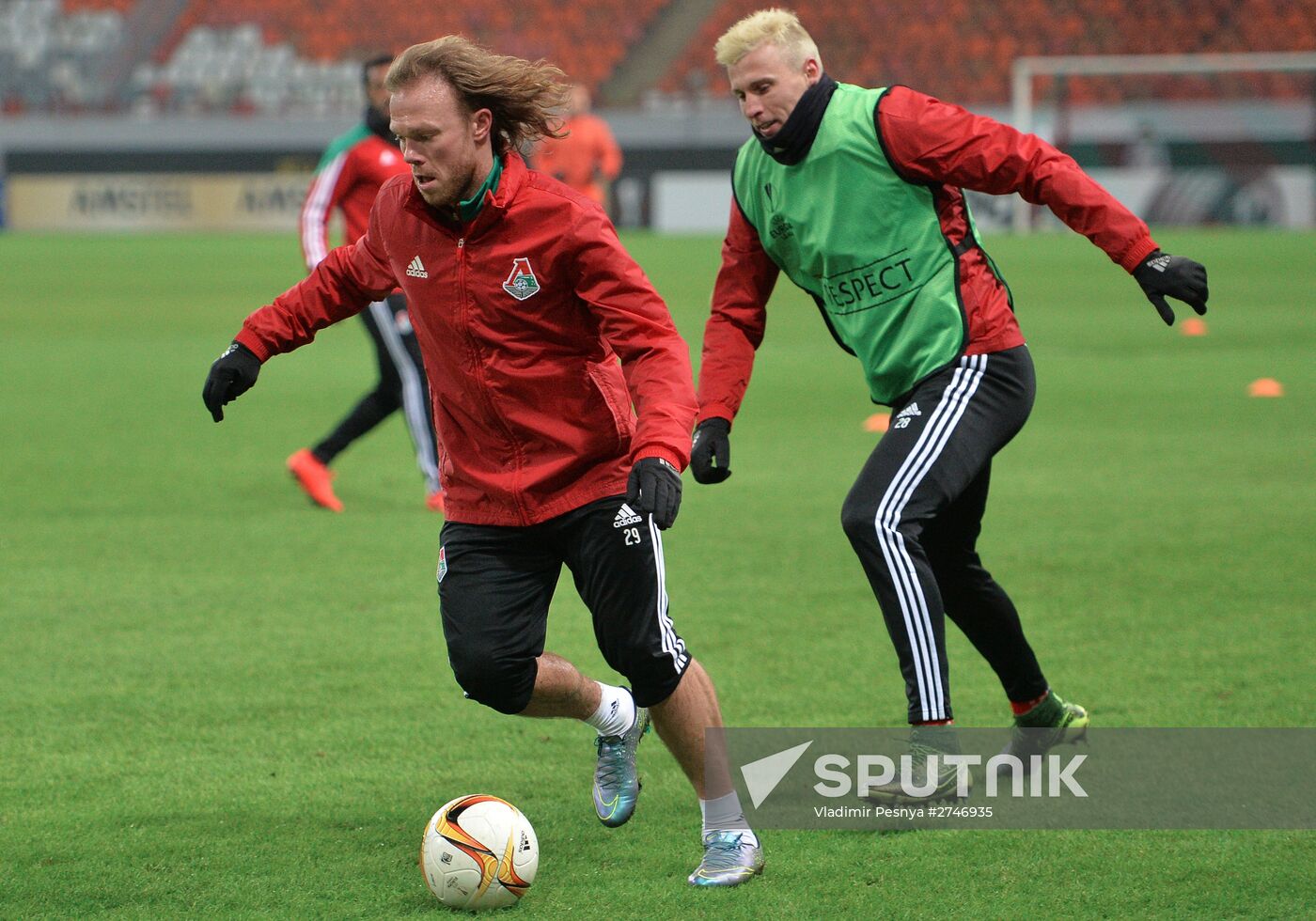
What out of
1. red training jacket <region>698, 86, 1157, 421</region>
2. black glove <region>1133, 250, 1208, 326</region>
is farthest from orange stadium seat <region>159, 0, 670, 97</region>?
black glove <region>1133, 250, 1208, 326</region>

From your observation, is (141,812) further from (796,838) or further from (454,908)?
(796,838)

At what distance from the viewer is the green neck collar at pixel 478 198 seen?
3.72 metres

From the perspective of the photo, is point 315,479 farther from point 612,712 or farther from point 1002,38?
point 1002,38

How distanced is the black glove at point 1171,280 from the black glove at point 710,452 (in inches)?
43.5

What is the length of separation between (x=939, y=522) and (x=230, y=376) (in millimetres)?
1904

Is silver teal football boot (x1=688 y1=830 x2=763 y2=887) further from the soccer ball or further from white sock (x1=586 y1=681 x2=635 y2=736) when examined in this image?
white sock (x1=586 y1=681 x2=635 y2=736)

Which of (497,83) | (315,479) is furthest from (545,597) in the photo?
(315,479)

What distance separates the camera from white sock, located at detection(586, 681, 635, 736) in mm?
4238

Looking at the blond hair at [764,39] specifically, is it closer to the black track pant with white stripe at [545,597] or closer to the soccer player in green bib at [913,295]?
the soccer player in green bib at [913,295]

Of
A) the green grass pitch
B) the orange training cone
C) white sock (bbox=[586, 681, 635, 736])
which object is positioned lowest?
the green grass pitch

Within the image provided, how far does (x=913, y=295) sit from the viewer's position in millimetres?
4453

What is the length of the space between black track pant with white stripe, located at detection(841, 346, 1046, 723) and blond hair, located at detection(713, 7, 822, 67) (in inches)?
36.4

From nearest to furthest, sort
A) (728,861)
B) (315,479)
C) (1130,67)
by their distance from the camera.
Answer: (728,861)
(315,479)
(1130,67)

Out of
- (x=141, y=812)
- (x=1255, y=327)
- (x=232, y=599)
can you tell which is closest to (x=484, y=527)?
(x=141, y=812)
